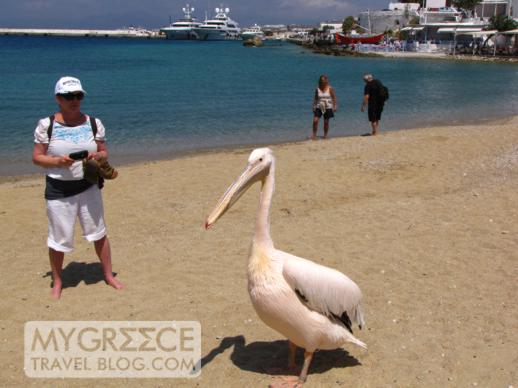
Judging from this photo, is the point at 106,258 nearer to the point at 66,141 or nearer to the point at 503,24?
the point at 66,141

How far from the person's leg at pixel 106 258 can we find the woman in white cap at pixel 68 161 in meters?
0.19

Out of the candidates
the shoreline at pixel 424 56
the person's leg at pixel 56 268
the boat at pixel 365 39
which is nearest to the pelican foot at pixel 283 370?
the person's leg at pixel 56 268

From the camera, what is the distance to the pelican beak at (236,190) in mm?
2982

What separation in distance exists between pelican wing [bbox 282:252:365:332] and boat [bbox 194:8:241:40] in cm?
14689

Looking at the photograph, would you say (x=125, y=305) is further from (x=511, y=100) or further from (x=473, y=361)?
(x=511, y=100)

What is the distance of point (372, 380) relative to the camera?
3.53 m

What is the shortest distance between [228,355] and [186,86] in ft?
93.2

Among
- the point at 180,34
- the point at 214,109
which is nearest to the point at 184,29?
the point at 180,34

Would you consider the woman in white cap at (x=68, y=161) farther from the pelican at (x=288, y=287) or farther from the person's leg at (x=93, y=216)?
the pelican at (x=288, y=287)

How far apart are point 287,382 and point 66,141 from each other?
8.54 ft

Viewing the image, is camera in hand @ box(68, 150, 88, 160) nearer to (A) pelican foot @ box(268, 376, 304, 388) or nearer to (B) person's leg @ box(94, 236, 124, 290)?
(B) person's leg @ box(94, 236, 124, 290)

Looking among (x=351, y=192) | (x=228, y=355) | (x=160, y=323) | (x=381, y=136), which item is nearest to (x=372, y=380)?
(x=228, y=355)

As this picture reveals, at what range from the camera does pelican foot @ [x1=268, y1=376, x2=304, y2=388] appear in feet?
11.2

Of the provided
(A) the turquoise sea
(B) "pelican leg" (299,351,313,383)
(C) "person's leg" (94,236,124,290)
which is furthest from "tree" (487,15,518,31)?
(B) "pelican leg" (299,351,313,383)
